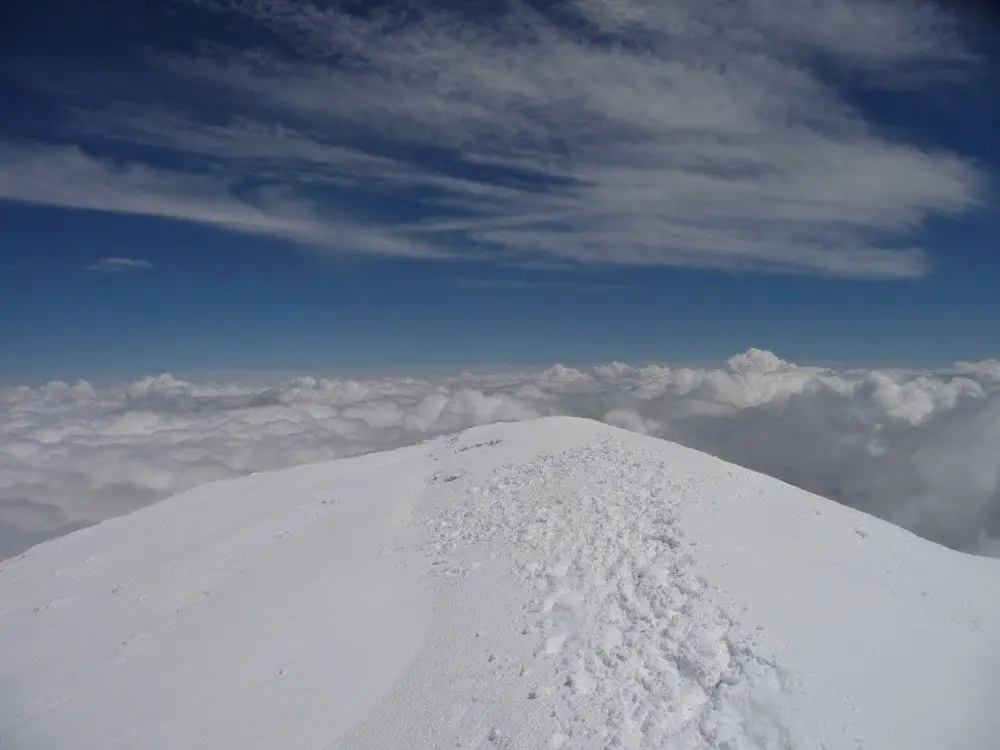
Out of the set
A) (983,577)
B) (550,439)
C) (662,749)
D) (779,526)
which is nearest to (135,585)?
Answer: (550,439)

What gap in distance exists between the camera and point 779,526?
71.3 ft

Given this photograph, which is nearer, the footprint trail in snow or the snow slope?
the footprint trail in snow

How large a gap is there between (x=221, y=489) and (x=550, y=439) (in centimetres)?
2057

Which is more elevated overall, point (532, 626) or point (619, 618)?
point (619, 618)

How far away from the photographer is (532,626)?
A: 15930 millimetres

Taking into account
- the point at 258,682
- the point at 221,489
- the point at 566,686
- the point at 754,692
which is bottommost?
the point at 221,489

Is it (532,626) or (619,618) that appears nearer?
(619,618)

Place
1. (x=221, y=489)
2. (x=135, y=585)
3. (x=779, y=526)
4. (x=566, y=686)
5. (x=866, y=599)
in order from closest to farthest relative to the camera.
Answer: (x=566, y=686), (x=866, y=599), (x=779, y=526), (x=135, y=585), (x=221, y=489)

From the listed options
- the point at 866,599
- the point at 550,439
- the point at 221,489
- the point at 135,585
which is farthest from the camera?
the point at 221,489

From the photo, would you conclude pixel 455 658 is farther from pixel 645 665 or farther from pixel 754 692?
pixel 754 692

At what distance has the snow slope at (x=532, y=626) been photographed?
1275 cm

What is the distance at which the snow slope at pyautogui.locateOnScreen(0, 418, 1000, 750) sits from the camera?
502 inches

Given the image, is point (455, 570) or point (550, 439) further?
point (550, 439)

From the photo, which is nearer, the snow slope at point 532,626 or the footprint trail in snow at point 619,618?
the footprint trail in snow at point 619,618
